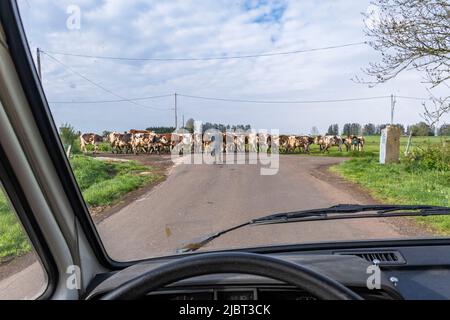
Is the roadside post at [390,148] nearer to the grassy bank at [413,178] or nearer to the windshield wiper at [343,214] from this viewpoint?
the grassy bank at [413,178]

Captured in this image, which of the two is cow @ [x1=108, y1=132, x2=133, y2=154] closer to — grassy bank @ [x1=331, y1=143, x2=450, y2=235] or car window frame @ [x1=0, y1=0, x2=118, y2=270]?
car window frame @ [x1=0, y1=0, x2=118, y2=270]

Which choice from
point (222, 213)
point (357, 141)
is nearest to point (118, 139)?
point (222, 213)

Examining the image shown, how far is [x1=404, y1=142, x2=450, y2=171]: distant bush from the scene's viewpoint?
667 cm

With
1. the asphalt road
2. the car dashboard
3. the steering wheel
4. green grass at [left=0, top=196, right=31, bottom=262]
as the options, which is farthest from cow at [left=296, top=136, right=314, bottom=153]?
the steering wheel

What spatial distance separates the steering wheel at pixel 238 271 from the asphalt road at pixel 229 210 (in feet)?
4.32

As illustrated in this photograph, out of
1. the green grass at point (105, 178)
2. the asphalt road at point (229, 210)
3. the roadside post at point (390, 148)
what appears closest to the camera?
the green grass at point (105, 178)

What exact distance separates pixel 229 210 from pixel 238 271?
13.9 ft

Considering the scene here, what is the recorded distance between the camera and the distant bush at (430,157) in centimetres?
667

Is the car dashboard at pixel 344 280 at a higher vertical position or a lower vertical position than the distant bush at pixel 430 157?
lower

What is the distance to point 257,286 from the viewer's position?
1.80 meters

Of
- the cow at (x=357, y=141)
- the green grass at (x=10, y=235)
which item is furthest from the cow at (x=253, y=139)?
the green grass at (x=10, y=235)
